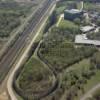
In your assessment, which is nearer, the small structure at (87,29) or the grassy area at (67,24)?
the small structure at (87,29)

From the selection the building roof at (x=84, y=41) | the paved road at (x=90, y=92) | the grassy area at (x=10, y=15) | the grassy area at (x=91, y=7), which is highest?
the paved road at (x=90, y=92)

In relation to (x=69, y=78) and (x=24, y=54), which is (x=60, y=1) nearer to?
(x=24, y=54)

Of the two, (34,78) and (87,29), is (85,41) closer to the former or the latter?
(87,29)

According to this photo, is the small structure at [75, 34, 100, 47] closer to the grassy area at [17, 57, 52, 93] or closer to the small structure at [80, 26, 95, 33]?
the small structure at [80, 26, 95, 33]

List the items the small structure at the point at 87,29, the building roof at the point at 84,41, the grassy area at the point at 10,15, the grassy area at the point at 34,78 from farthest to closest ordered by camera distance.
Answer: the grassy area at the point at 10,15 → the small structure at the point at 87,29 → the building roof at the point at 84,41 → the grassy area at the point at 34,78

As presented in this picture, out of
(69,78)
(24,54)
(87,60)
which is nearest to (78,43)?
(87,60)

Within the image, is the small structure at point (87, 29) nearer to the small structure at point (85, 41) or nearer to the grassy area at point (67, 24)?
the grassy area at point (67, 24)

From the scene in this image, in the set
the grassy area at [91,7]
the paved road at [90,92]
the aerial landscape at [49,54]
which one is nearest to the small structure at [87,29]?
the aerial landscape at [49,54]

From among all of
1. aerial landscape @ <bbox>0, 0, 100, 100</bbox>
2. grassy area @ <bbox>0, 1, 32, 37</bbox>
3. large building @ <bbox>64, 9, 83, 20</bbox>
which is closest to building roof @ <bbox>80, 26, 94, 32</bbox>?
aerial landscape @ <bbox>0, 0, 100, 100</bbox>
